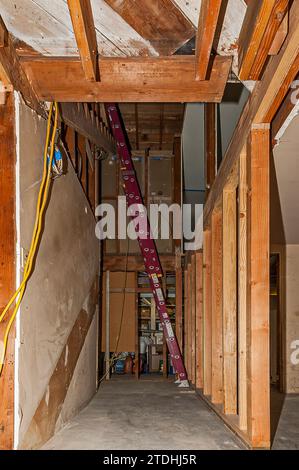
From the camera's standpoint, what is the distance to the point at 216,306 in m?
3.59

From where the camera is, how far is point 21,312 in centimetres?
217

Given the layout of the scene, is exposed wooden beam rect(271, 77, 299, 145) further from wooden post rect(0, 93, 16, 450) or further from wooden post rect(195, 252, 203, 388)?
wooden post rect(195, 252, 203, 388)

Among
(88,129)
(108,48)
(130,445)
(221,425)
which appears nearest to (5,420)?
(130,445)

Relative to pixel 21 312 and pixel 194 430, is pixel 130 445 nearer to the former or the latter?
pixel 194 430

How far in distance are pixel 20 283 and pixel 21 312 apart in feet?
0.50

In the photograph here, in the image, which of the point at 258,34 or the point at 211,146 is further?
the point at 211,146

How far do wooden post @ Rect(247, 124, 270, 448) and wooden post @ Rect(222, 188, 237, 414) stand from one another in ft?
2.57

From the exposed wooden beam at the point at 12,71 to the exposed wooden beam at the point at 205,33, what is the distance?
3.04 feet

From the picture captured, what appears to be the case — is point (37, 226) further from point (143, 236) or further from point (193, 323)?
point (143, 236)

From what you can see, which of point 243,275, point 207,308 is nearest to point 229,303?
point 243,275

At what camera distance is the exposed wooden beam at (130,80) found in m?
2.33

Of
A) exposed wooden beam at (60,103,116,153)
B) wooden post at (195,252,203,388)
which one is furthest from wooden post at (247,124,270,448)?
wooden post at (195,252,203,388)

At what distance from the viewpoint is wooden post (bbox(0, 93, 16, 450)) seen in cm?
205

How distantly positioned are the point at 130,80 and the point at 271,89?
2.73ft
